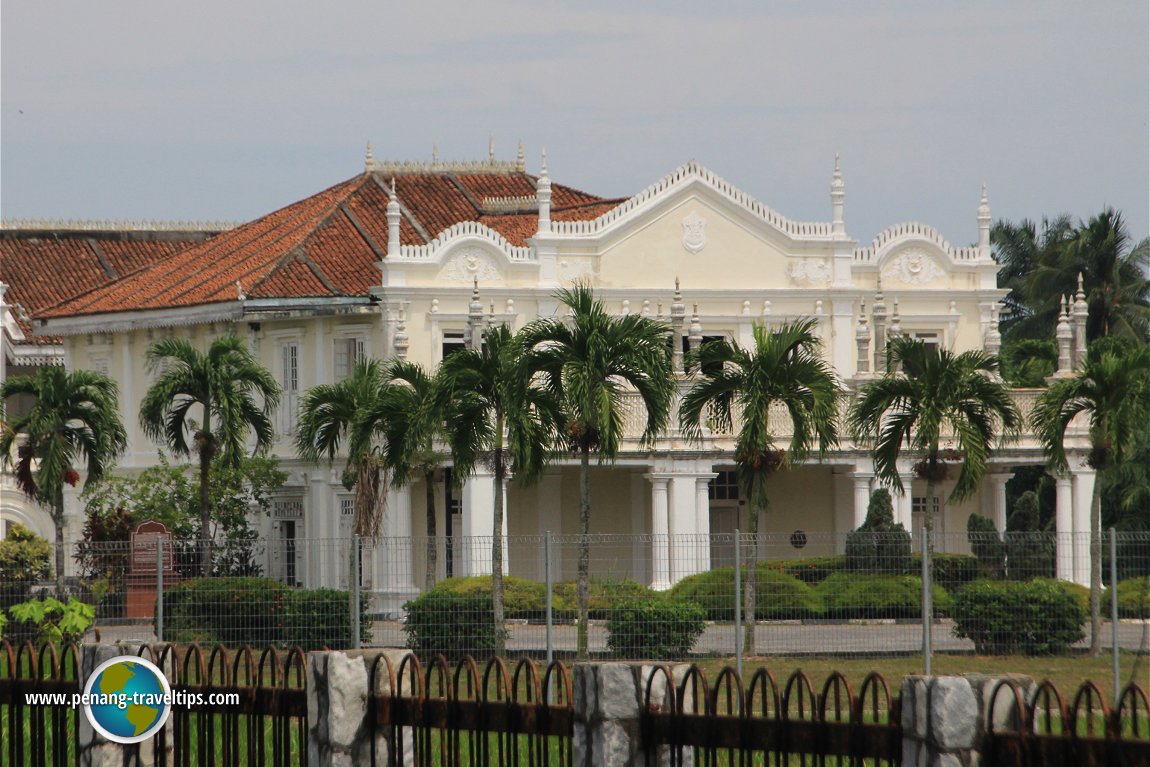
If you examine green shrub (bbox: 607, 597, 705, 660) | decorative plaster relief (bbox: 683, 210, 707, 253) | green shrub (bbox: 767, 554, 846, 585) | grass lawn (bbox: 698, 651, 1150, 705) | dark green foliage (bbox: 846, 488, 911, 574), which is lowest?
grass lawn (bbox: 698, 651, 1150, 705)

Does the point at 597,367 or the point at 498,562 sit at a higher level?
the point at 597,367

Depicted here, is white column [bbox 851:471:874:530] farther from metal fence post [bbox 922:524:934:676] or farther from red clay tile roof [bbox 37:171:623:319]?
metal fence post [bbox 922:524:934:676]

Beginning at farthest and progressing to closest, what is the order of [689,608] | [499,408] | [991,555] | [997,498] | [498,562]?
[997,498] → [499,408] → [498,562] → [689,608] → [991,555]

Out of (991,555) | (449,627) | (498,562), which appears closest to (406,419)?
(498,562)

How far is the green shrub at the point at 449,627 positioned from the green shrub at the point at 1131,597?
724cm

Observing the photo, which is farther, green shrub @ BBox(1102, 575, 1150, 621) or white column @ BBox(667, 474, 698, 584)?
white column @ BBox(667, 474, 698, 584)

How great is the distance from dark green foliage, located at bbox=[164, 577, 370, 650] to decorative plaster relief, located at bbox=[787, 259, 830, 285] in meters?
22.6

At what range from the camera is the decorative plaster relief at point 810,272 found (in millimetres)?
44656

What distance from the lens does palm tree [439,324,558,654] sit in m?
28.0

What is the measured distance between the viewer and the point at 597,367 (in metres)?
27.8

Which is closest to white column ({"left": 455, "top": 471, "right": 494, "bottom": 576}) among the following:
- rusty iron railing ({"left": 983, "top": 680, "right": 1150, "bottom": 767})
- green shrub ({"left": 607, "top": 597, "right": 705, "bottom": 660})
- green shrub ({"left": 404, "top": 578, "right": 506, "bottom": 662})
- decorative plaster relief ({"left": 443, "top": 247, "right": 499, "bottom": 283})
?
decorative plaster relief ({"left": 443, "top": 247, "right": 499, "bottom": 283})

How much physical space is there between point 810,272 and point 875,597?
74.8 ft

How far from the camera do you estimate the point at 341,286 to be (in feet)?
146

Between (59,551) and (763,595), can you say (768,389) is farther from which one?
(59,551)
